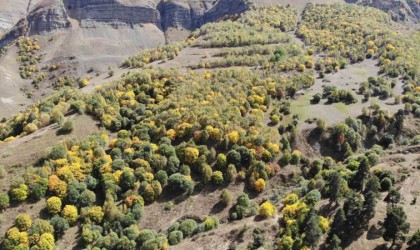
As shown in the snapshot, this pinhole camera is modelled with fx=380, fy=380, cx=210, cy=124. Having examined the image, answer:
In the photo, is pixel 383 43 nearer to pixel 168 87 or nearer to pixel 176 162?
pixel 168 87

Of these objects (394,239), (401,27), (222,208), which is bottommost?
(222,208)

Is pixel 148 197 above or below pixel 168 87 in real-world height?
below

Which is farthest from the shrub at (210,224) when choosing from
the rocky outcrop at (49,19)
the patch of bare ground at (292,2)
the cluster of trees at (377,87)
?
the rocky outcrop at (49,19)

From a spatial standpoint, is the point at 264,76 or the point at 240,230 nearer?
the point at 240,230

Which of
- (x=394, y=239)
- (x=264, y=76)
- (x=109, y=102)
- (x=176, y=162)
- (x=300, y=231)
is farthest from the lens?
(x=264, y=76)

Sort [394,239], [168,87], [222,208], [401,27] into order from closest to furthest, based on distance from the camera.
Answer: [394,239] → [222,208] → [168,87] → [401,27]

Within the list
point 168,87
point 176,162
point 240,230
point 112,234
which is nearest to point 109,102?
point 168,87

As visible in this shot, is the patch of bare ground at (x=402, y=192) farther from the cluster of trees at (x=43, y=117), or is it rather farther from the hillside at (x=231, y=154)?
the cluster of trees at (x=43, y=117)
